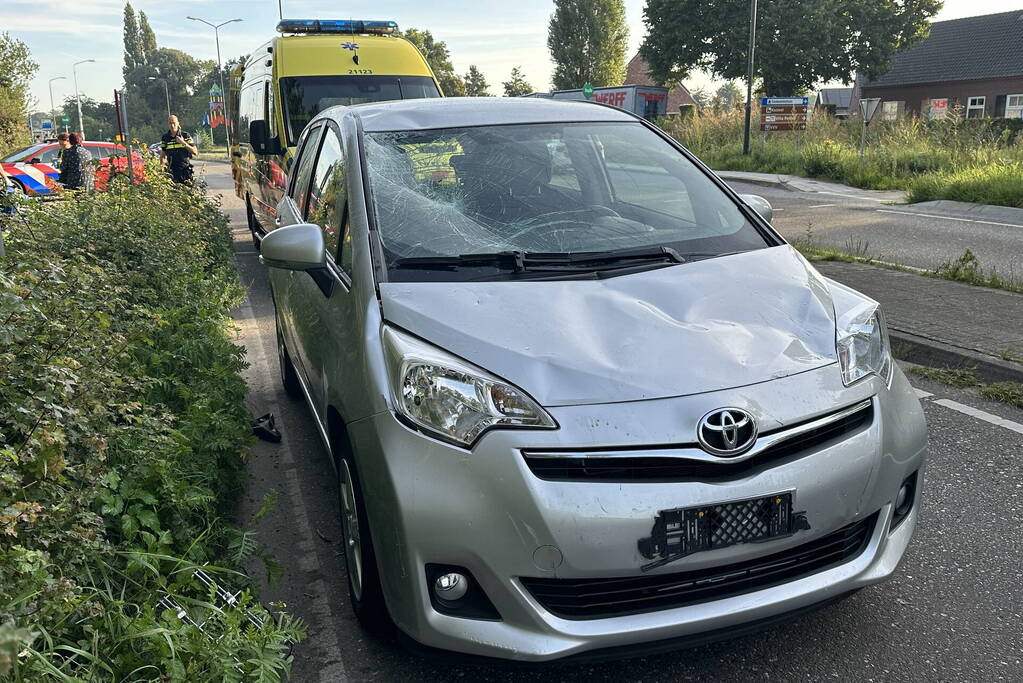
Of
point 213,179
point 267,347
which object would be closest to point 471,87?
point 213,179

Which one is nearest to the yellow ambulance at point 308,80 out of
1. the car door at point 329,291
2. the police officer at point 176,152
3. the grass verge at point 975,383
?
the police officer at point 176,152

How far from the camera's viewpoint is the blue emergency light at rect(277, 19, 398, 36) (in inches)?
472

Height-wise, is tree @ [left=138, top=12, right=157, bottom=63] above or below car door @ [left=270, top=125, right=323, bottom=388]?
above

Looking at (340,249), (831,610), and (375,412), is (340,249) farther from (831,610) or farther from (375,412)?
(831,610)

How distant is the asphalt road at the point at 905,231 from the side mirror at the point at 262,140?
600cm

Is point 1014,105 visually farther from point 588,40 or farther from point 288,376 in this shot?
point 288,376

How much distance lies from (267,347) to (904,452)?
5.42 metres

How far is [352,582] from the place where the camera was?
314 centimetres

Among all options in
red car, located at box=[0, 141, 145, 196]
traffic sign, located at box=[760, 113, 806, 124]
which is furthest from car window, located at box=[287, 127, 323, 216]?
traffic sign, located at box=[760, 113, 806, 124]

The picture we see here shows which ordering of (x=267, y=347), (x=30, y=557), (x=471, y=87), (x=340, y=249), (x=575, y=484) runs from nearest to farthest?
1. (x=30, y=557)
2. (x=575, y=484)
3. (x=340, y=249)
4. (x=267, y=347)
5. (x=471, y=87)

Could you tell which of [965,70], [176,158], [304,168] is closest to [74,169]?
[176,158]

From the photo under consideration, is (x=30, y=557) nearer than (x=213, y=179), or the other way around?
(x=30, y=557)

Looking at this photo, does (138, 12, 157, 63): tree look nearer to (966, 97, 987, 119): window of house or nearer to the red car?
(966, 97, 987, 119): window of house

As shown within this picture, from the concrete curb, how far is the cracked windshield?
2.71 metres
